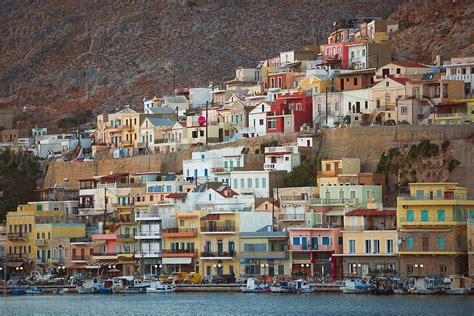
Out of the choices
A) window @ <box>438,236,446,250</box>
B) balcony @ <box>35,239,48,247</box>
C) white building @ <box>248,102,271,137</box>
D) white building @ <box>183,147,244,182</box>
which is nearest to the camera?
window @ <box>438,236,446,250</box>

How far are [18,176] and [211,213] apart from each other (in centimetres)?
3301

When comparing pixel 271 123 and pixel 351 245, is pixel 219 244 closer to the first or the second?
pixel 351 245

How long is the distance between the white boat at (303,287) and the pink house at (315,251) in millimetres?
A: 3322

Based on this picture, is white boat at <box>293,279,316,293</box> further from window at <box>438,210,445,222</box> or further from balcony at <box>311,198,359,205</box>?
balcony at <box>311,198,359,205</box>

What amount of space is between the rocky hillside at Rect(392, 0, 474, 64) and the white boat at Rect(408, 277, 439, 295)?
140ft

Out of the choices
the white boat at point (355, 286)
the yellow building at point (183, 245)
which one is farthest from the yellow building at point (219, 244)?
the white boat at point (355, 286)

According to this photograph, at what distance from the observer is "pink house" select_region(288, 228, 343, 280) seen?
126 meters

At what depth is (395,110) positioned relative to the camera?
14175 cm

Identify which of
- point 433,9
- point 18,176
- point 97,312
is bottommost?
point 97,312

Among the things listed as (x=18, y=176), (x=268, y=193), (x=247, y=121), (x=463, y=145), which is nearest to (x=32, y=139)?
(x=18, y=176)

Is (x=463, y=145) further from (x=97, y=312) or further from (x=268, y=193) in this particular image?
(x=97, y=312)

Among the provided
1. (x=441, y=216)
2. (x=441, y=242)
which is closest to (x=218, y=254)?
(x=441, y=216)

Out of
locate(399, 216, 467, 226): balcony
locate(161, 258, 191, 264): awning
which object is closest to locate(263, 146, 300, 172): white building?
locate(161, 258, 191, 264): awning

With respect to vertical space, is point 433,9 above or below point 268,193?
Result: above
